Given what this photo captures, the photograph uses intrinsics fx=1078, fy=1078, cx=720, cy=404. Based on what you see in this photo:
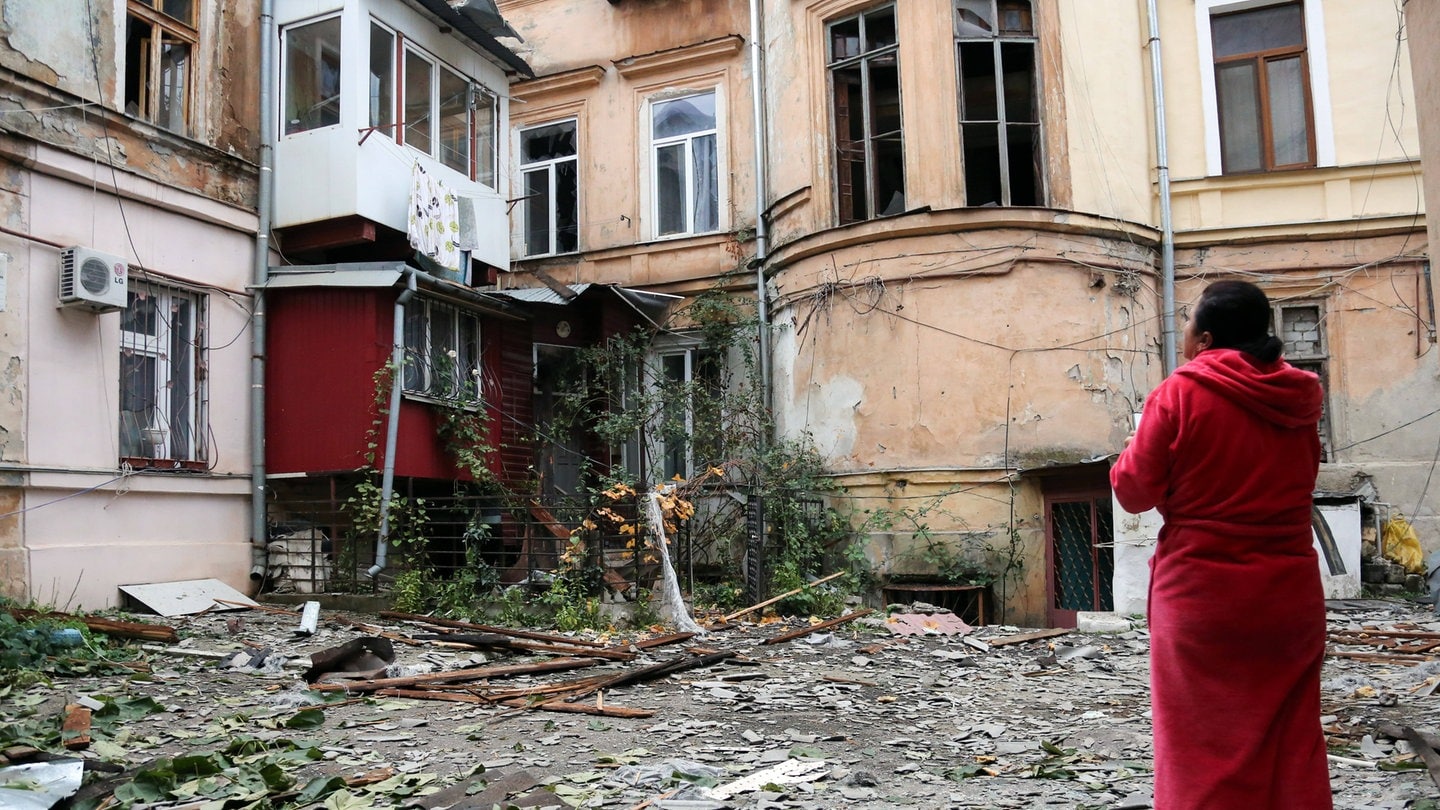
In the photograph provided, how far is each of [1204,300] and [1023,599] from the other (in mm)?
7859

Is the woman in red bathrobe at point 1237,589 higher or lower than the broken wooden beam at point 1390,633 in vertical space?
higher

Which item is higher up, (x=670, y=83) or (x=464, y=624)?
(x=670, y=83)

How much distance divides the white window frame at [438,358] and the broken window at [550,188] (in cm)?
342

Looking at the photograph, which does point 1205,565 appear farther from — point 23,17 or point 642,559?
point 23,17

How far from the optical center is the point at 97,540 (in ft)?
29.8

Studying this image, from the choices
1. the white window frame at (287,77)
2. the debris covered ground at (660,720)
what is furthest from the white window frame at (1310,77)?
the white window frame at (287,77)

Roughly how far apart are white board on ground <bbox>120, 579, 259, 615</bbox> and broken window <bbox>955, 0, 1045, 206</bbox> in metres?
8.31

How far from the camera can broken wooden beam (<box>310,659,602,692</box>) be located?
246 inches

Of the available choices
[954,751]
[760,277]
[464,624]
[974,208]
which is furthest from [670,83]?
[954,751]

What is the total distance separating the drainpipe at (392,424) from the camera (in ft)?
33.6

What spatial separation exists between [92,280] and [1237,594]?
908cm

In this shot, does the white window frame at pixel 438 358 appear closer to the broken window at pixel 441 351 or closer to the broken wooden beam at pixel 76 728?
the broken window at pixel 441 351

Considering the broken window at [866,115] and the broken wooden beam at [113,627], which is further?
Result: the broken window at [866,115]

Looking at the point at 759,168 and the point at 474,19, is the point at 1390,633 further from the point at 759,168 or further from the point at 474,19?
the point at 474,19
